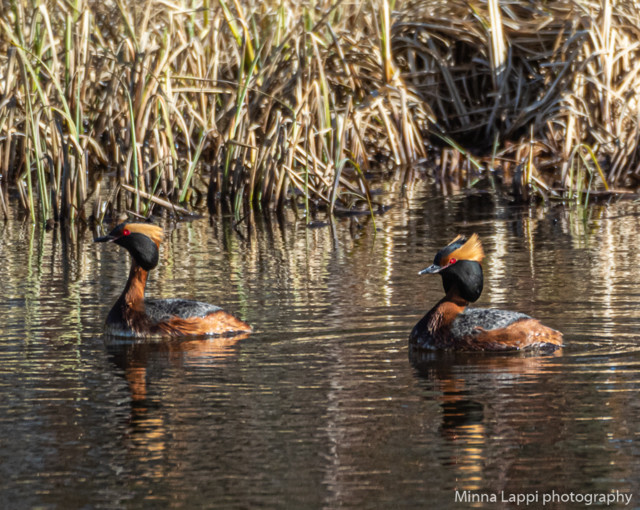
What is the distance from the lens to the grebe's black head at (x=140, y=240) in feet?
28.1

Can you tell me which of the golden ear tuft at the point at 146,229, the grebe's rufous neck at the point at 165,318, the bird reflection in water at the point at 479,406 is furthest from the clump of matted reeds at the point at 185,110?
the bird reflection in water at the point at 479,406

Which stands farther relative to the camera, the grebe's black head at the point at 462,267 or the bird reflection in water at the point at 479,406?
the grebe's black head at the point at 462,267

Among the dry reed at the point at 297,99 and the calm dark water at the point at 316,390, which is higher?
the dry reed at the point at 297,99

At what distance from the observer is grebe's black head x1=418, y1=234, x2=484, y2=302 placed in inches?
305

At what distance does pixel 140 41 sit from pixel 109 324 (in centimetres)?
608

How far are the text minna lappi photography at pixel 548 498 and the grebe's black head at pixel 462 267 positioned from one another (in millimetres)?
2982

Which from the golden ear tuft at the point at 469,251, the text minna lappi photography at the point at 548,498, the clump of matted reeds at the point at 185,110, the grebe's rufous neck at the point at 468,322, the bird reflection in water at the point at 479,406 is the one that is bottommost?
the text minna lappi photography at the point at 548,498

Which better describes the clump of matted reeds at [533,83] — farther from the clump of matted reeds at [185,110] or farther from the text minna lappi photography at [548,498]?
the text minna lappi photography at [548,498]

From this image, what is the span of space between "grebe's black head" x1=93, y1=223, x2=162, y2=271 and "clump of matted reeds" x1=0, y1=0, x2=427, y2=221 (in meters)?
3.66

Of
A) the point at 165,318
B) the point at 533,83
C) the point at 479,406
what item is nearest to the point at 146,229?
the point at 165,318

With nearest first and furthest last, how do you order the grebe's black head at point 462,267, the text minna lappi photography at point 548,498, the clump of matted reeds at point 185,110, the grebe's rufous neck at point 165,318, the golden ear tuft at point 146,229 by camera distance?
1. the text minna lappi photography at point 548,498
2. the grebe's black head at point 462,267
3. the grebe's rufous neck at point 165,318
4. the golden ear tuft at point 146,229
5. the clump of matted reeds at point 185,110

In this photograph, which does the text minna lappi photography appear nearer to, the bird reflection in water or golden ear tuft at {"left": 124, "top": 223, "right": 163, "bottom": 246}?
the bird reflection in water

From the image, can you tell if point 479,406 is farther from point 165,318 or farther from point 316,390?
point 165,318

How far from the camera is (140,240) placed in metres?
8.60
